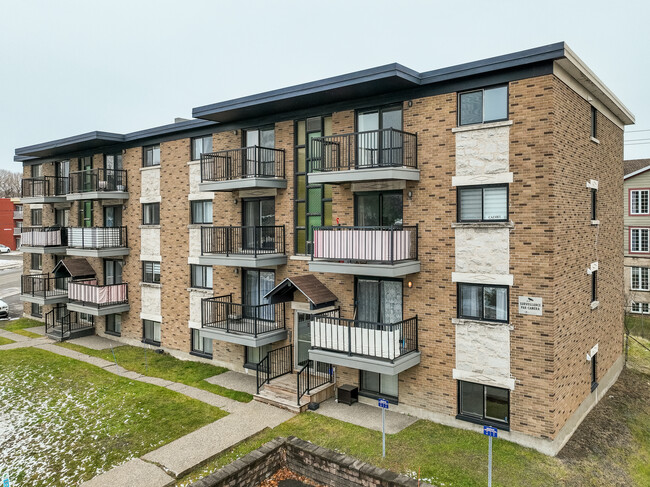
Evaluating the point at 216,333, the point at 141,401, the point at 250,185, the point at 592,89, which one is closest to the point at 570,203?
Answer: the point at 592,89

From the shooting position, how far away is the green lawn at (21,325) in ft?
81.0

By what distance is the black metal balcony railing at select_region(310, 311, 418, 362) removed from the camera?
12375 millimetres

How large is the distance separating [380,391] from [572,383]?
522 centimetres

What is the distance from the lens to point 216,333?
52.7 ft

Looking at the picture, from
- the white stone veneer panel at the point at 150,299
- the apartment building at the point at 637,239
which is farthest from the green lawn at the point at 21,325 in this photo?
the apartment building at the point at 637,239

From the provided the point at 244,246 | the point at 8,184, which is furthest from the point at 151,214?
the point at 8,184

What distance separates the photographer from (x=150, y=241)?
20.9 m

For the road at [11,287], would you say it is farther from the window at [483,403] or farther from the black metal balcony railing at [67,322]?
the window at [483,403]

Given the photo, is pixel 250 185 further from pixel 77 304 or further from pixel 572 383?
pixel 77 304

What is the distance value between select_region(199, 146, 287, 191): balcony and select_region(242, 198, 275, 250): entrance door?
100 centimetres

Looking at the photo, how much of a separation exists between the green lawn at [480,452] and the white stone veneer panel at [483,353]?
148cm

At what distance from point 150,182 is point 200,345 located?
24.5ft

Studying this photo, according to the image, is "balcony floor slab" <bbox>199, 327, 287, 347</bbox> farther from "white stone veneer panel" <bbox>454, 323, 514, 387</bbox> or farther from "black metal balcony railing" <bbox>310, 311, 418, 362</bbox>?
"white stone veneer panel" <bbox>454, 323, 514, 387</bbox>

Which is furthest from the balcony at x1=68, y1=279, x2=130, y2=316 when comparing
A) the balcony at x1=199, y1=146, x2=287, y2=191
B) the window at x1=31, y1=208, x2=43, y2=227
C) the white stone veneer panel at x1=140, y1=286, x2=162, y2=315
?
the window at x1=31, y1=208, x2=43, y2=227
